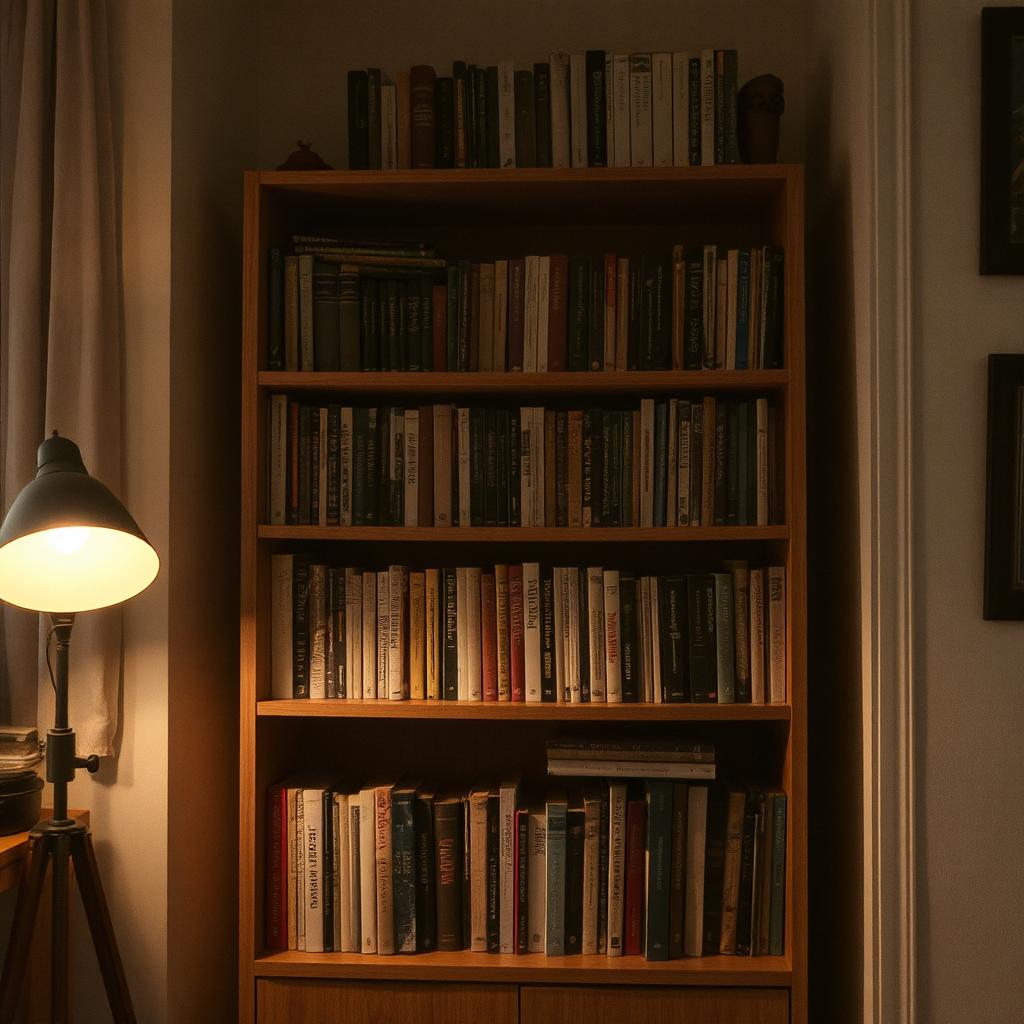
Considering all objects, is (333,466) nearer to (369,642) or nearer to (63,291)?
(369,642)

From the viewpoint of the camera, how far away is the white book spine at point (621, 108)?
1.89 meters

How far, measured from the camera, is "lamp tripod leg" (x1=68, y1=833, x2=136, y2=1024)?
1.58m

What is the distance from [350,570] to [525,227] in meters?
0.88

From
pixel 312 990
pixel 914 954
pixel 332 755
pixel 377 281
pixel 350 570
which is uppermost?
pixel 377 281

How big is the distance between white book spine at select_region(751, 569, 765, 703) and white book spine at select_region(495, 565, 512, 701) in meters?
0.46

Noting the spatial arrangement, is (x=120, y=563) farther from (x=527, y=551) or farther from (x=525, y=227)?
(x=525, y=227)

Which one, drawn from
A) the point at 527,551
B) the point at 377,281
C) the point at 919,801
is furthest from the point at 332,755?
the point at 919,801

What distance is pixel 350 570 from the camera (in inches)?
75.6

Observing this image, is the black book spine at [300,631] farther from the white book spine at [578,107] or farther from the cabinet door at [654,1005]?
the white book spine at [578,107]

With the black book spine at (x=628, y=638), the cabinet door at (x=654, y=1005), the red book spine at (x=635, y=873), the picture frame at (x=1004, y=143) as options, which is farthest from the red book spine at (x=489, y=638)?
the picture frame at (x=1004, y=143)

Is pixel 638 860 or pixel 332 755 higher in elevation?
pixel 332 755

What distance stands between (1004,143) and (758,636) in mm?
938

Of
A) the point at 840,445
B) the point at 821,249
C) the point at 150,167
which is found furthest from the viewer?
the point at 821,249

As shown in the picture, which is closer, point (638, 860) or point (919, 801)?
point (919, 801)
